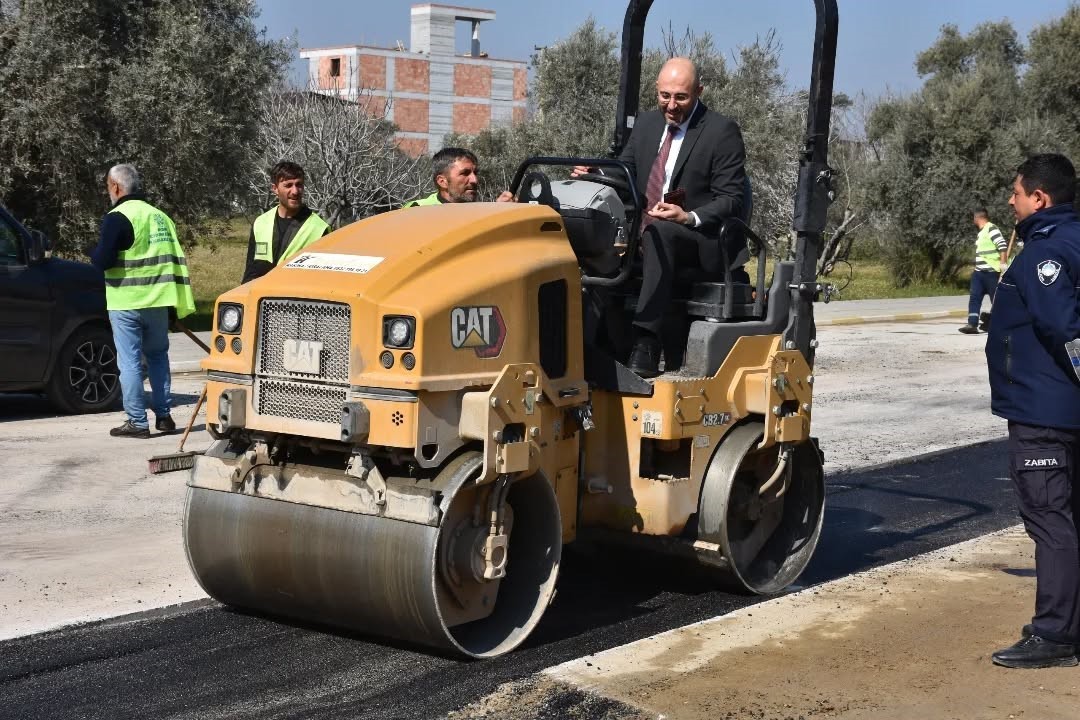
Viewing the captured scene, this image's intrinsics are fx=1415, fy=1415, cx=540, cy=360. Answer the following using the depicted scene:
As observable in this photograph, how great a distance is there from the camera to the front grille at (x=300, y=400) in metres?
5.18

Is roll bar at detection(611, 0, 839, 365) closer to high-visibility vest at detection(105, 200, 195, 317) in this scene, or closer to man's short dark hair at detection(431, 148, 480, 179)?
man's short dark hair at detection(431, 148, 480, 179)

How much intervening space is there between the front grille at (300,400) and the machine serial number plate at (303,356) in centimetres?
6

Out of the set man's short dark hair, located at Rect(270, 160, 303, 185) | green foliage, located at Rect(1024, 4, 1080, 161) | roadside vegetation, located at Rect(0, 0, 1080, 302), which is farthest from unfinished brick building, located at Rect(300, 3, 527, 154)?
man's short dark hair, located at Rect(270, 160, 303, 185)

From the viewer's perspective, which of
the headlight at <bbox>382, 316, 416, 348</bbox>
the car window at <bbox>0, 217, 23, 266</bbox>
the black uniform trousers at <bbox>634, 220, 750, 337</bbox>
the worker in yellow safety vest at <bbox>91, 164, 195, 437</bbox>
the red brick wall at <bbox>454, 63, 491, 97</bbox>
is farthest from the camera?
the red brick wall at <bbox>454, 63, 491, 97</bbox>

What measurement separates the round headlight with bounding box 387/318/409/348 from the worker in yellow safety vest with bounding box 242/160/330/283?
3658mm

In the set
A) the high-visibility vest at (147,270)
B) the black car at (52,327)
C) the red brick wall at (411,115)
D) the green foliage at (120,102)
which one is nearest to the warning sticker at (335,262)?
the high-visibility vest at (147,270)

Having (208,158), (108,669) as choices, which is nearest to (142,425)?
(108,669)

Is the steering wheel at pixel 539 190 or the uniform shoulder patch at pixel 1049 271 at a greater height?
the steering wheel at pixel 539 190

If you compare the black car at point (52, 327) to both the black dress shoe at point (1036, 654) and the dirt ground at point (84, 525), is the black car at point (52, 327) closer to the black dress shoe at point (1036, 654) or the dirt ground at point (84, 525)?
the dirt ground at point (84, 525)

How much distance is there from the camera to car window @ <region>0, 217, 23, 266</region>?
36.8 feet

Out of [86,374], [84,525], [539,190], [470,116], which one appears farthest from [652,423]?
[470,116]

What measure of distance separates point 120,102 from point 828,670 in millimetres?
16171

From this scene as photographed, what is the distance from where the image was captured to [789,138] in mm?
34438

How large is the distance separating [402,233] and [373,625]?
1498 millimetres
